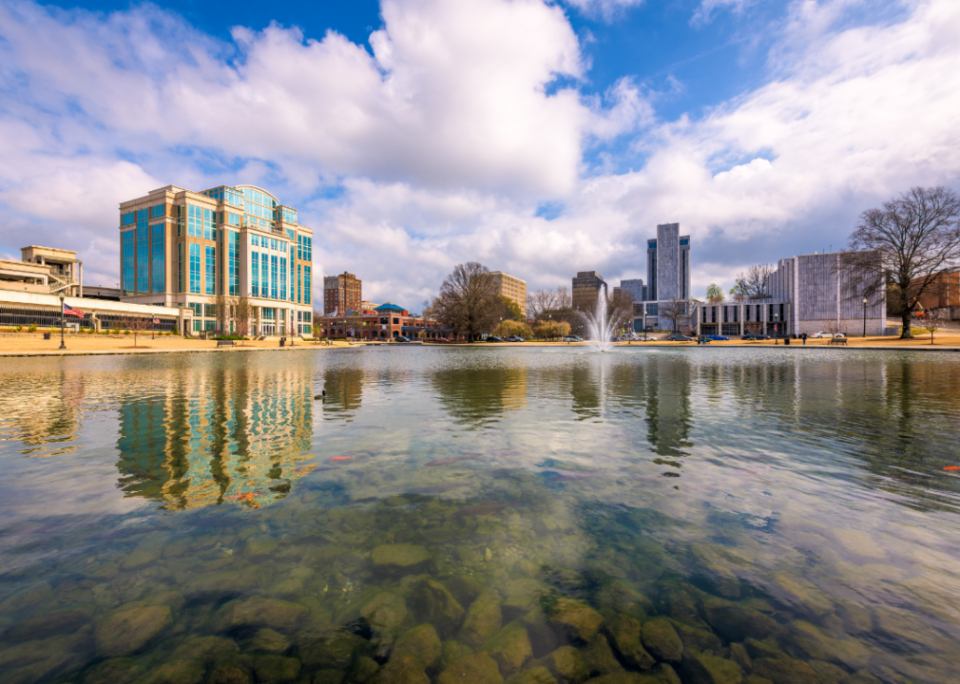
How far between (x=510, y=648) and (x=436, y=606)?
73 centimetres

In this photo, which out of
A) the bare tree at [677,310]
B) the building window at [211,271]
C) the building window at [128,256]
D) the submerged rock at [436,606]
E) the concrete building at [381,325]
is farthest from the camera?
the concrete building at [381,325]

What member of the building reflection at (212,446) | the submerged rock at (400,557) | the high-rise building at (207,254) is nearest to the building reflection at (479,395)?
the building reflection at (212,446)

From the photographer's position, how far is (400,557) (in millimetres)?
4098

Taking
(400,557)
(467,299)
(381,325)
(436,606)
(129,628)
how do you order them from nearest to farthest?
(129,628) → (436,606) → (400,557) → (467,299) → (381,325)

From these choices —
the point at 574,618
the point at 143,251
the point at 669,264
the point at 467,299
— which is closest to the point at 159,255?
the point at 143,251

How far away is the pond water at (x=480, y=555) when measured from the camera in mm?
2836

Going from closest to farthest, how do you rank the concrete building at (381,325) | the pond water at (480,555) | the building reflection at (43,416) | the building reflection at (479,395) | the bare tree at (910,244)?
the pond water at (480,555)
the building reflection at (43,416)
the building reflection at (479,395)
the bare tree at (910,244)
the concrete building at (381,325)

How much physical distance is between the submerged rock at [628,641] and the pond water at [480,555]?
2 centimetres

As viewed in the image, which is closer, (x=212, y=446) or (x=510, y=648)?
(x=510, y=648)

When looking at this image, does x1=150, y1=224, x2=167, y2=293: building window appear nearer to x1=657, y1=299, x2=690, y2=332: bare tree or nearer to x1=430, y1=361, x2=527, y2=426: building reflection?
x1=430, y1=361, x2=527, y2=426: building reflection

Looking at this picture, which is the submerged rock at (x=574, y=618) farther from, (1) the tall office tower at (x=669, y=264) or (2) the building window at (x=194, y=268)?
(1) the tall office tower at (x=669, y=264)

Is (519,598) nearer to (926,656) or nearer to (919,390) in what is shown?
(926,656)

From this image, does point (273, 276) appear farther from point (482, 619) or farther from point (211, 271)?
point (482, 619)

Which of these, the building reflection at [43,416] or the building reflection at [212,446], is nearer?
the building reflection at [212,446]
